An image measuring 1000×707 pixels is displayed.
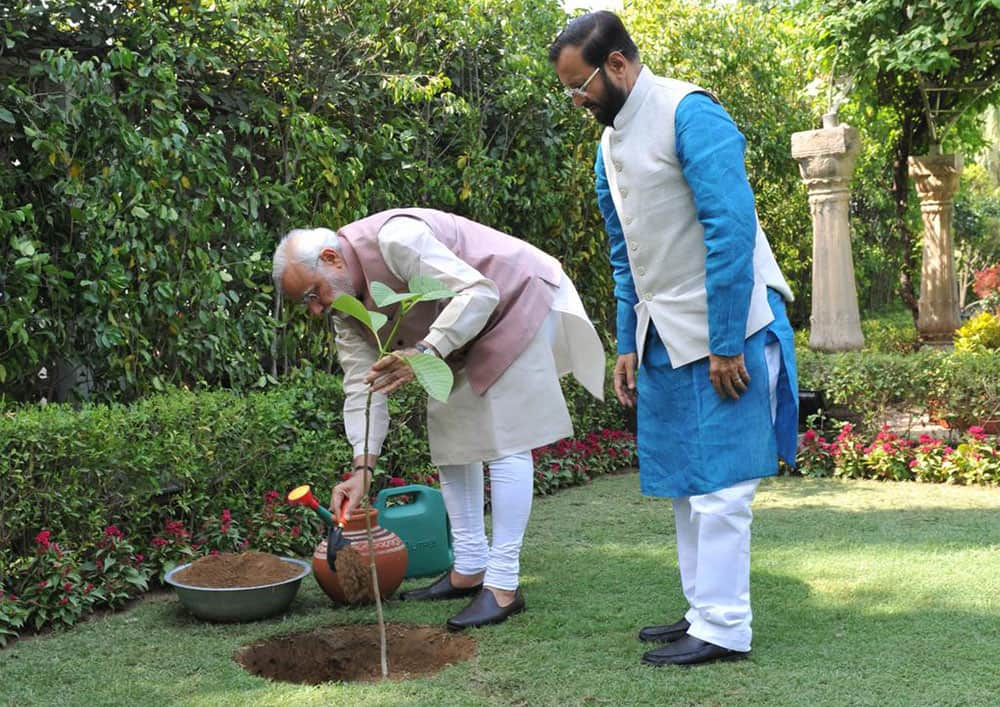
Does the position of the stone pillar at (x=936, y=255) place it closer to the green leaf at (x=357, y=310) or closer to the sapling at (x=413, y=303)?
the sapling at (x=413, y=303)

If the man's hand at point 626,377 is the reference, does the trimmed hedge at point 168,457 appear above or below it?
below

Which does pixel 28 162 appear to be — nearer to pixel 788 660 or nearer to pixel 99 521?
pixel 99 521

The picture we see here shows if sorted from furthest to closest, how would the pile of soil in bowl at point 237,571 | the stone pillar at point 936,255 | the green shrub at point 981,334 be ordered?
the stone pillar at point 936,255
the green shrub at point 981,334
the pile of soil in bowl at point 237,571

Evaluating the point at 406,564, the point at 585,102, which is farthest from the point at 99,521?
the point at 585,102

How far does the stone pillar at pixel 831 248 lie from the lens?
802cm

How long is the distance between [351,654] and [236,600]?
1.58ft

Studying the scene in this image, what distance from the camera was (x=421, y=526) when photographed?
4.17 meters

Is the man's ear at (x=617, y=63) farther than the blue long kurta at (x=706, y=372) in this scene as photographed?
Yes

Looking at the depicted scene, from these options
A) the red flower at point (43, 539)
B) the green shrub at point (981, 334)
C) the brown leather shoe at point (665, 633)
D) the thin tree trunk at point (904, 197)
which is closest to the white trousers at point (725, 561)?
the brown leather shoe at point (665, 633)

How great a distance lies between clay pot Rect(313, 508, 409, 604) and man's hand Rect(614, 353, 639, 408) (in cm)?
95

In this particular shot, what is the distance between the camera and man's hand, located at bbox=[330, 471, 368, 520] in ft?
11.4

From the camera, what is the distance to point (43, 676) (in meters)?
3.16

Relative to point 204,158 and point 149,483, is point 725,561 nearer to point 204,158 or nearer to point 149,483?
point 149,483

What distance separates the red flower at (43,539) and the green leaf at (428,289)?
1.74m
